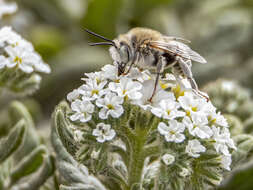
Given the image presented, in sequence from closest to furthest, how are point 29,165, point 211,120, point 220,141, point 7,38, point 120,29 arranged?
1. point 220,141
2. point 211,120
3. point 7,38
4. point 29,165
5. point 120,29

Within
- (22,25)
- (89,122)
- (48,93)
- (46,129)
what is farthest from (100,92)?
(22,25)

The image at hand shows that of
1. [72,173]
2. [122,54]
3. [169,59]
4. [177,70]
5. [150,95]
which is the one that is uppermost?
[122,54]

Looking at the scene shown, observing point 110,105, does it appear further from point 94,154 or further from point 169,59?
point 169,59

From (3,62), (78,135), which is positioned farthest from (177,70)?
(3,62)

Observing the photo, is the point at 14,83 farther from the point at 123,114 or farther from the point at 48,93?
the point at 48,93

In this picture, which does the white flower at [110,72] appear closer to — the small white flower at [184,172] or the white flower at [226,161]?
the small white flower at [184,172]

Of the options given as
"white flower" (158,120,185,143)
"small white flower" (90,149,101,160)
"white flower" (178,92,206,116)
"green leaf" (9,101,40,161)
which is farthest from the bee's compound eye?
"green leaf" (9,101,40,161)
